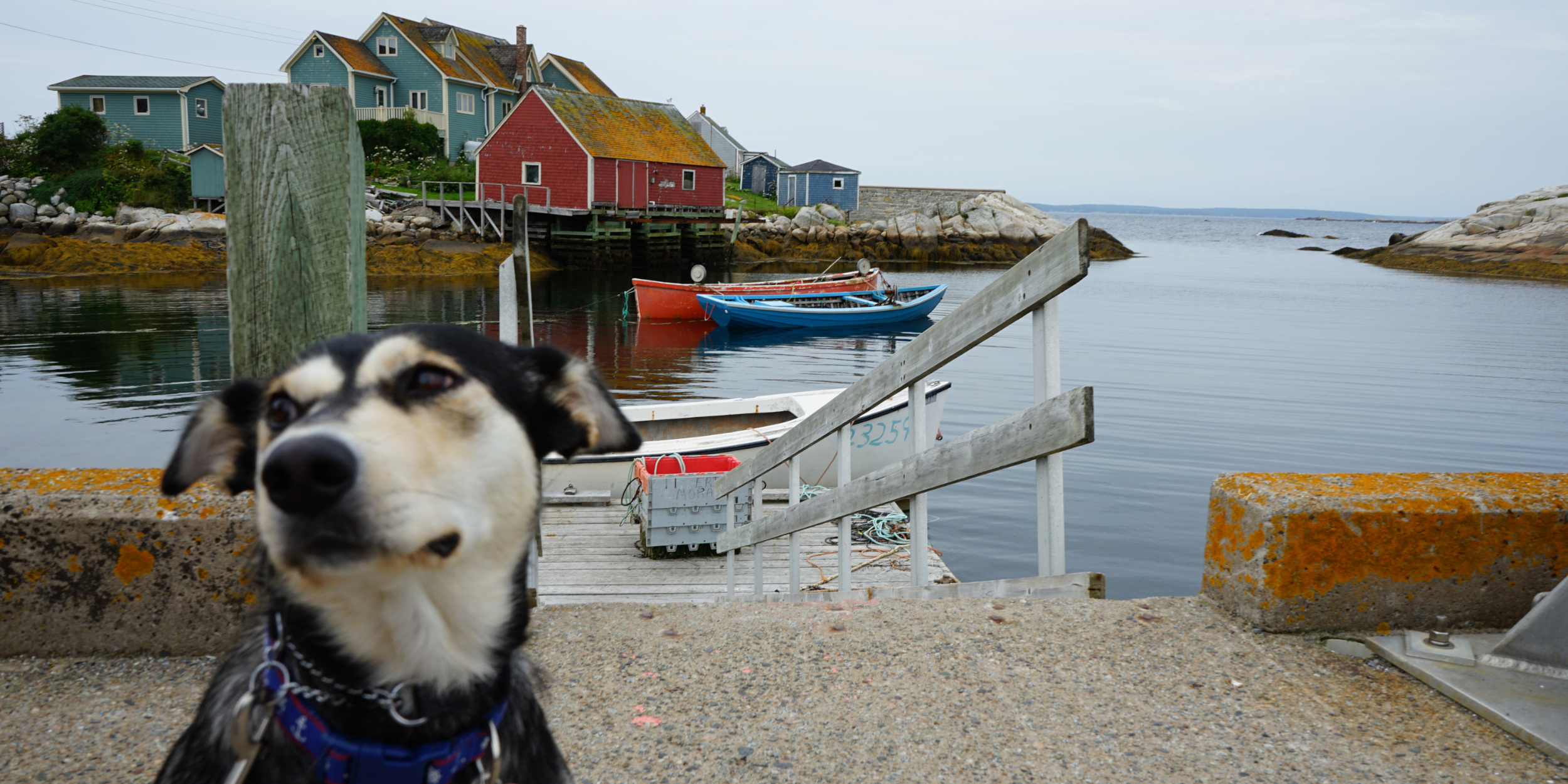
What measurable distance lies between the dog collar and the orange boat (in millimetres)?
30635

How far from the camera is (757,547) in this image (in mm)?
6883

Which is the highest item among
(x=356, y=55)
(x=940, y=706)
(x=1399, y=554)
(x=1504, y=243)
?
(x=356, y=55)

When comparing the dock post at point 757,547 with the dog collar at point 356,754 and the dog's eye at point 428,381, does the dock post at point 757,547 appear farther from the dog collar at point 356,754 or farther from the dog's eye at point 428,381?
the dog collar at point 356,754

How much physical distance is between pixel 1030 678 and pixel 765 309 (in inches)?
1155

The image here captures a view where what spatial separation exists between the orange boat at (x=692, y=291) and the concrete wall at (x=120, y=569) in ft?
95.2

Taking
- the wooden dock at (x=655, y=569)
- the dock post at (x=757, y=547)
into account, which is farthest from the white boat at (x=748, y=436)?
the dock post at (x=757, y=547)

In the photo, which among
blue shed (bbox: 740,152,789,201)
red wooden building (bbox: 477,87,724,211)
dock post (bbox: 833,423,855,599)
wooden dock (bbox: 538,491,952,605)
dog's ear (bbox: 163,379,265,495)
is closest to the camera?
dog's ear (bbox: 163,379,265,495)

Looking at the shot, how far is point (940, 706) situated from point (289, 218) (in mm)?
2676

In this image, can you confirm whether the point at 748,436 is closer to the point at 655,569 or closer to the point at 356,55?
the point at 655,569

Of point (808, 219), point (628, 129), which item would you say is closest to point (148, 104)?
point (628, 129)

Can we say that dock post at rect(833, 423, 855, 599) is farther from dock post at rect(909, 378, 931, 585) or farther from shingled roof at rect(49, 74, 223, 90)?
shingled roof at rect(49, 74, 223, 90)

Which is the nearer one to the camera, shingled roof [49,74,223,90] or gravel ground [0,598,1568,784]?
gravel ground [0,598,1568,784]

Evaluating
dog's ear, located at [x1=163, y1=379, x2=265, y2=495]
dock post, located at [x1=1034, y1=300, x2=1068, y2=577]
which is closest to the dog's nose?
dog's ear, located at [x1=163, y1=379, x2=265, y2=495]

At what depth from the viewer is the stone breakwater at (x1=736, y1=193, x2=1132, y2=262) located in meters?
61.3
